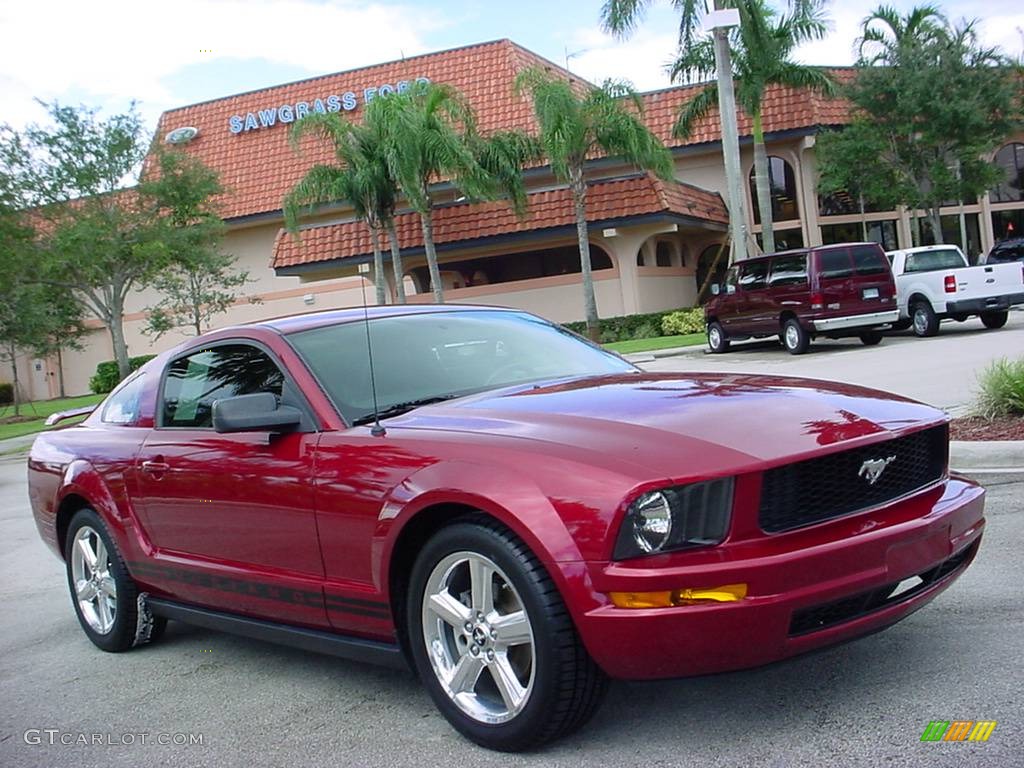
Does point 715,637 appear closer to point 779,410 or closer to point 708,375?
point 779,410

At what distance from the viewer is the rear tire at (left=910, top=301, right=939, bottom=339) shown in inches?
856

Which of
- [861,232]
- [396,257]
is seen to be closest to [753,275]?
[396,257]

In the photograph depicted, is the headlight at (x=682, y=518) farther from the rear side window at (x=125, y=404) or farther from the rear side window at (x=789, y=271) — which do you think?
the rear side window at (x=789, y=271)

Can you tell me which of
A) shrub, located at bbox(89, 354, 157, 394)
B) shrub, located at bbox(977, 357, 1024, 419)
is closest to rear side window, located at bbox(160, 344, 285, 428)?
shrub, located at bbox(977, 357, 1024, 419)

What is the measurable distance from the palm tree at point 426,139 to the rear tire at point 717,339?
9.39m

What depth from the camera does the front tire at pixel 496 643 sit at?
11.5ft

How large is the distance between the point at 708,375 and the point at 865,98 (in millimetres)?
29628

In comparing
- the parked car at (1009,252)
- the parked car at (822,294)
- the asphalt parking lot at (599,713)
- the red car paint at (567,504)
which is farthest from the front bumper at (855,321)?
the red car paint at (567,504)

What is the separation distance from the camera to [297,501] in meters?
4.36

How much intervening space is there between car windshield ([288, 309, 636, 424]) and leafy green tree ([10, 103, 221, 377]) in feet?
94.9

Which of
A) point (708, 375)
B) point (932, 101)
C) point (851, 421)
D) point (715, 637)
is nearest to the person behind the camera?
point (715, 637)

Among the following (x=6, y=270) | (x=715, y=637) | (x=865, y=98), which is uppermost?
(x=865, y=98)

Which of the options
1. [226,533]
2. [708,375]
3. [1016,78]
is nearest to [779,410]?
[708,375]

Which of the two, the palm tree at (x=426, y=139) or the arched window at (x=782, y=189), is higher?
the palm tree at (x=426, y=139)
